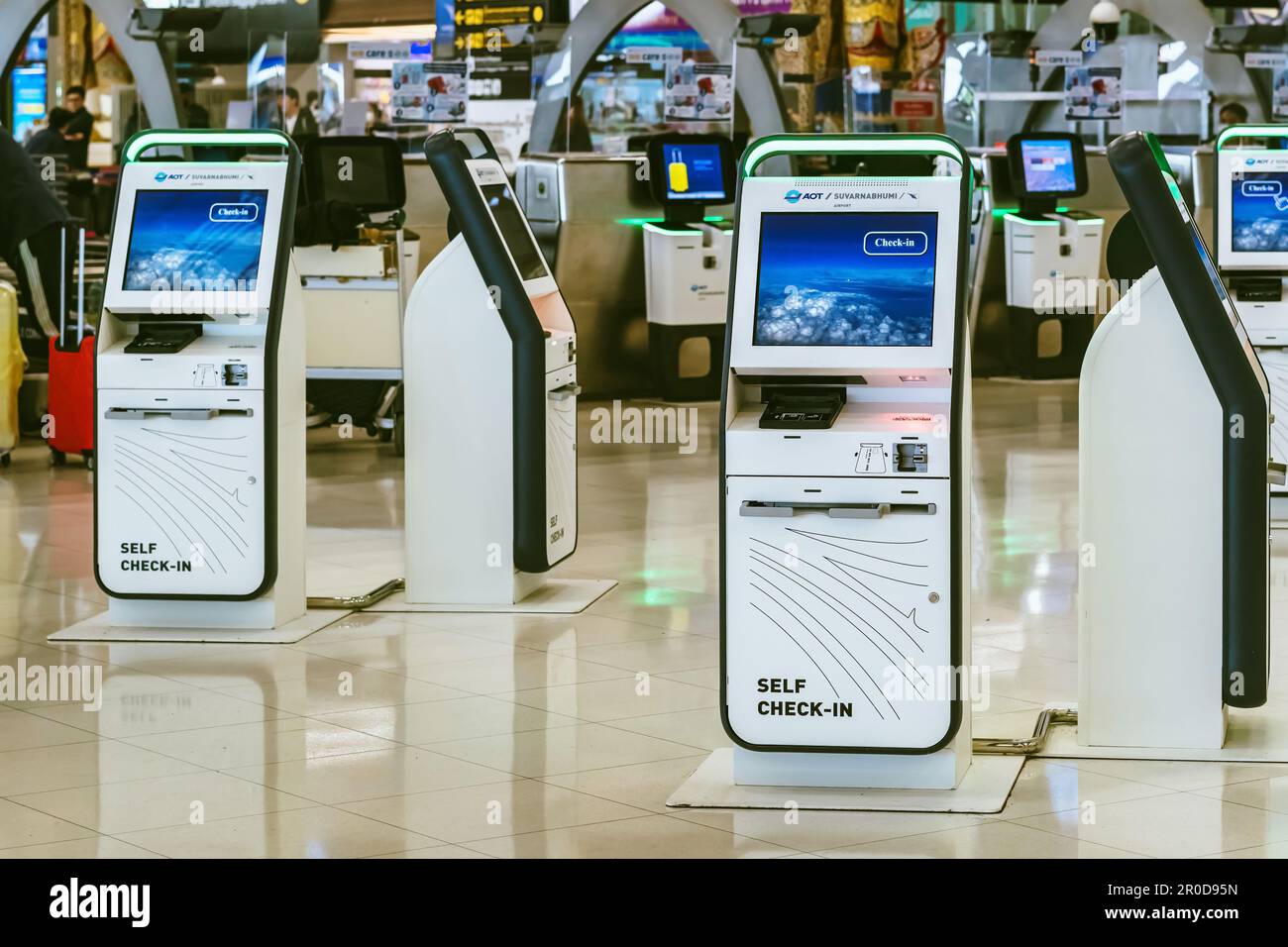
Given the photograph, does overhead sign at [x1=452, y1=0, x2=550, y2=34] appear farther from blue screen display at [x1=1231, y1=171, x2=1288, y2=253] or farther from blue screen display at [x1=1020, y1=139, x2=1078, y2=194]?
blue screen display at [x1=1231, y1=171, x2=1288, y2=253]

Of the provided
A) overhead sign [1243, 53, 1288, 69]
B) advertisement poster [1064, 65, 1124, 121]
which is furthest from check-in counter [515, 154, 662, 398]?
overhead sign [1243, 53, 1288, 69]

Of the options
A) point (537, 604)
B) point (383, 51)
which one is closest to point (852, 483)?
point (537, 604)

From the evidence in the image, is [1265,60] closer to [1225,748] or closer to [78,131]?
[78,131]

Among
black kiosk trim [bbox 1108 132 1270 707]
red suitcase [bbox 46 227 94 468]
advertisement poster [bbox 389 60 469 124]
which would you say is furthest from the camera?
advertisement poster [bbox 389 60 469 124]

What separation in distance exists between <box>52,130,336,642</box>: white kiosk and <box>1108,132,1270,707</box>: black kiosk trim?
281cm

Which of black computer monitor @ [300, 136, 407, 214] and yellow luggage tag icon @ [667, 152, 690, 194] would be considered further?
yellow luggage tag icon @ [667, 152, 690, 194]

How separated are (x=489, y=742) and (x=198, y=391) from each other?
6.08ft

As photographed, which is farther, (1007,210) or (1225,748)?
(1007,210)

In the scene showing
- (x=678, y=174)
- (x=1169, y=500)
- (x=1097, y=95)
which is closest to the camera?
(x=1169, y=500)

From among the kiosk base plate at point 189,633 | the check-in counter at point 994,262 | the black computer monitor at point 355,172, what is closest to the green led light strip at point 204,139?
the kiosk base plate at point 189,633

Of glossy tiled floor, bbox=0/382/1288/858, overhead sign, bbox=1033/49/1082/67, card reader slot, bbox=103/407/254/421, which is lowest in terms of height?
glossy tiled floor, bbox=0/382/1288/858

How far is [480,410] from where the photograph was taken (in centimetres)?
665

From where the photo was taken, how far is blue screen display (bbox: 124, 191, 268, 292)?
6.21 metres
